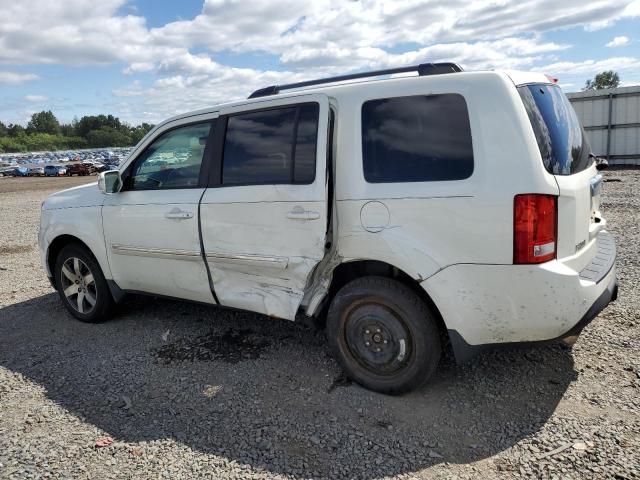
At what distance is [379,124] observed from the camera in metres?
3.34

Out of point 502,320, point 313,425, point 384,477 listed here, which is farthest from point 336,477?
point 502,320

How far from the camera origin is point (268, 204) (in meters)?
3.67

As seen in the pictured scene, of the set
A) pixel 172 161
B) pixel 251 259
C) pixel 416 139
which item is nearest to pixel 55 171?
pixel 172 161

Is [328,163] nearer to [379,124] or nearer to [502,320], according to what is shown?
[379,124]

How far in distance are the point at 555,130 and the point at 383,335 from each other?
164 cm

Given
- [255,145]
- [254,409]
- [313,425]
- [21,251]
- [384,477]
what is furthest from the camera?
[21,251]

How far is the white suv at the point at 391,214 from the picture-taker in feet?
9.58

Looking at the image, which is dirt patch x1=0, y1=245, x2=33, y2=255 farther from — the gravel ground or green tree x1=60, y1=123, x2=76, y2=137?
green tree x1=60, y1=123, x2=76, y2=137

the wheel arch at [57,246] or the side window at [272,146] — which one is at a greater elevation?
the side window at [272,146]

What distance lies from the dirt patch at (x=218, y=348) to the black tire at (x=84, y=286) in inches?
38.4

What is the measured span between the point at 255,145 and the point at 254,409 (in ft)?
6.10

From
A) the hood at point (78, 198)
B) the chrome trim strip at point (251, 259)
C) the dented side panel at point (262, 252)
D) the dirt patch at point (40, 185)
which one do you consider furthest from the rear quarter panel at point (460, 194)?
the dirt patch at point (40, 185)

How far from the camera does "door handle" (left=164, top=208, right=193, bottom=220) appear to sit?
162 inches

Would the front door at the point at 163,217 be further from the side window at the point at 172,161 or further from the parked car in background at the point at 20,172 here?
the parked car in background at the point at 20,172
